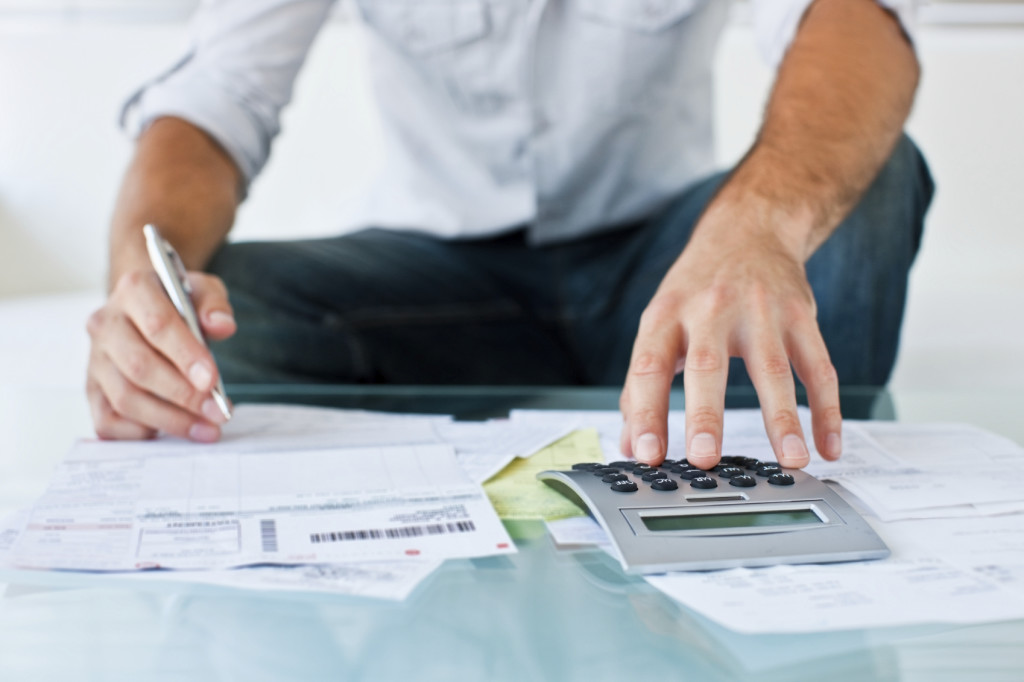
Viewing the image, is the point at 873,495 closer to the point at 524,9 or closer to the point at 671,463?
the point at 671,463

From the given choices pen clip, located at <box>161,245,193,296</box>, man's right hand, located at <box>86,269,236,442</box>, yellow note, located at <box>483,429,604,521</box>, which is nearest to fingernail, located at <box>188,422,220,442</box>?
man's right hand, located at <box>86,269,236,442</box>

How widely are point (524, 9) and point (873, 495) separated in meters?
0.83

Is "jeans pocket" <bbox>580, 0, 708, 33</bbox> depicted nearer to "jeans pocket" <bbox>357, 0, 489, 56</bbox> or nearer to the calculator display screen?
"jeans pocket" <bbox>357, 0, 489, 56</bbox>

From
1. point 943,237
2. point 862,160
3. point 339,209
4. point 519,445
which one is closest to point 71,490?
point 519,445

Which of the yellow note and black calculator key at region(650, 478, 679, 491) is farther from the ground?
black calculator key at region(650, 478, 679, 491)

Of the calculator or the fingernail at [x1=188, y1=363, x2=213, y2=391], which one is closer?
the calculator

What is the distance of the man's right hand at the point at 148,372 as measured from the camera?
22.3 inches

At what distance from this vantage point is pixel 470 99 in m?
1.13

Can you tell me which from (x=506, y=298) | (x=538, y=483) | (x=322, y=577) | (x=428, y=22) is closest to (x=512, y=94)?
(x=428, y=22)

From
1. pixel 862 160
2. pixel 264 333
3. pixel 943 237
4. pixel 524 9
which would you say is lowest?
pixel 943 237

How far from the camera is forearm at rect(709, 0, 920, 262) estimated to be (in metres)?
0.64

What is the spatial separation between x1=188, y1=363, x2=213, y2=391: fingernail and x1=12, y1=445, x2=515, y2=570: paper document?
0.19 ft

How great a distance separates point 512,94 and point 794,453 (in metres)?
0.78

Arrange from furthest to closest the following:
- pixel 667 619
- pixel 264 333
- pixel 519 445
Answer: pixel 264 333, pixel 519 445, pixel 667 619
